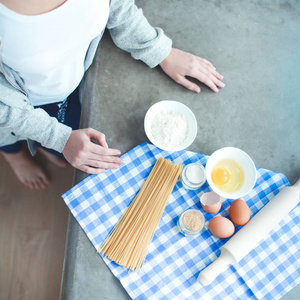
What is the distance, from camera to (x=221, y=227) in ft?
3.04

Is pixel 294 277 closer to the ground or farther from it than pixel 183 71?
closer to the ground

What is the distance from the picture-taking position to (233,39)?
3.87 ft

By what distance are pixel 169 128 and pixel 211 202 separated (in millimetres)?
253

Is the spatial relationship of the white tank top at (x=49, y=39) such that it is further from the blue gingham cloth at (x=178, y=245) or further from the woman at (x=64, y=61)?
the blue gingham cloth at (x=178, y=245)

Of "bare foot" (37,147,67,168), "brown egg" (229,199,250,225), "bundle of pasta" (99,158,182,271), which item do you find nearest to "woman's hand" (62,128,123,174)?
"bundle of pasta" (99,158,182,271)

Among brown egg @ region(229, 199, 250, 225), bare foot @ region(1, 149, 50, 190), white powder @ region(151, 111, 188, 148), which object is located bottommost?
bare foot @ region(1, 149, 50, 190)

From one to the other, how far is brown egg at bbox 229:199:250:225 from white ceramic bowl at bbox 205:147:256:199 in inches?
1.1

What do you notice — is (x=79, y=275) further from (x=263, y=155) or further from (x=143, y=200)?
(x=263, y=155)

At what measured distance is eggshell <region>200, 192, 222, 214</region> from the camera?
37.2 inches

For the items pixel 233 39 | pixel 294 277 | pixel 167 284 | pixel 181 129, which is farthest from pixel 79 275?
pixel 233 39

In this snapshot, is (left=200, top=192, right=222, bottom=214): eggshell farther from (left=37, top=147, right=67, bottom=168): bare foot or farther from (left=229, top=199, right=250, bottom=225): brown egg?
(left=37, top=147, right=67, bottom=168): bare foot

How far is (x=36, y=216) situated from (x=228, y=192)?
1.06m

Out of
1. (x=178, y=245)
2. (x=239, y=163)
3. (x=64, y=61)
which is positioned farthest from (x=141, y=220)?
(x=64, y=61)

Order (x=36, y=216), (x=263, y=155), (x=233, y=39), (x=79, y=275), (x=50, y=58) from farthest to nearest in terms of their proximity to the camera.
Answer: (x=36, y=216)
(x=233, y=39)
(x=263, y=155)
(x=79, y=275)
(x=50, y=58)
